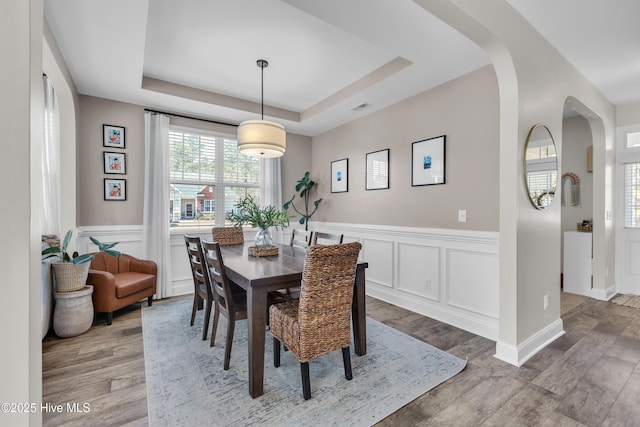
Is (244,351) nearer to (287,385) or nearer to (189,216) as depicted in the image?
(287,385)

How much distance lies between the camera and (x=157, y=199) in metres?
3.83

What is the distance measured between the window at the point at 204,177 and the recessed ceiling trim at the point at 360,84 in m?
1.31

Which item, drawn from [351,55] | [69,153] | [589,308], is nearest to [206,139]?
[69,153]

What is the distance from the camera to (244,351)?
8.13 feet

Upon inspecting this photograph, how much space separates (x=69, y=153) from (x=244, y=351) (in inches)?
112

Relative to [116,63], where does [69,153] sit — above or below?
below

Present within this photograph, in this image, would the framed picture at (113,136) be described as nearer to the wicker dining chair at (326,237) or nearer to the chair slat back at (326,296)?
the wicker dining chair at (326,237)

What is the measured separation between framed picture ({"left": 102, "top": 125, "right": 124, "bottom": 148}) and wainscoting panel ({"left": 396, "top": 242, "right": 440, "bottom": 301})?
3.72m

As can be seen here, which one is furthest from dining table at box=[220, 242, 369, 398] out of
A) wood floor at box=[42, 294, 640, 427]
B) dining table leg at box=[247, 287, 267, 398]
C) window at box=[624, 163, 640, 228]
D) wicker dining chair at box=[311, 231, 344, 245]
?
window at box=[624, 163, 640, 228]

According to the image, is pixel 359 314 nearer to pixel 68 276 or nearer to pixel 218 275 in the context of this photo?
pixel 218 275

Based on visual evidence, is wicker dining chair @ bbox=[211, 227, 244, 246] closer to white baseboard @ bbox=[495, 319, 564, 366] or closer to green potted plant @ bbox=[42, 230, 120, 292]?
green potted plant @ bbox=[42, 230, 120, 292]

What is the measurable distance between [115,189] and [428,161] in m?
3.82

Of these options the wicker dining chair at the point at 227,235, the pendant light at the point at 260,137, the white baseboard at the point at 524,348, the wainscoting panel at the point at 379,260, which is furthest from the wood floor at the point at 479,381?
the pendant light at the point at 260,137

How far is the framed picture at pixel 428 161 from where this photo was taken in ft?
10.5
